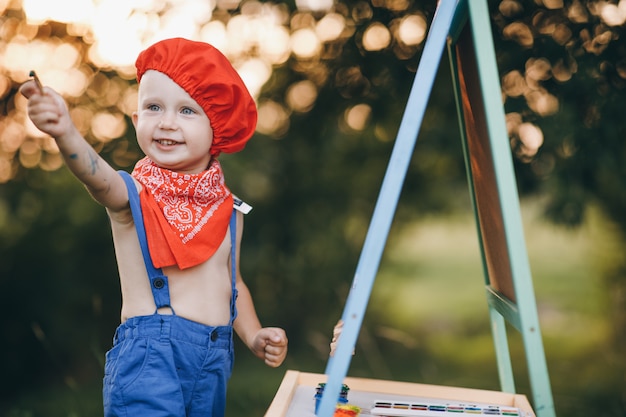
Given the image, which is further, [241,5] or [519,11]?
[241,5]

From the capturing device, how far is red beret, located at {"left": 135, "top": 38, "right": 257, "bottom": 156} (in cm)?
203

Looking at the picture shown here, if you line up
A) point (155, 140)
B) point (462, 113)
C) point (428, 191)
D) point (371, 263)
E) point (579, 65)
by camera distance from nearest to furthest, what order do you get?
point (371, 263)
point (155, 140)
point (462, 113)
point (579, 65)
point (428, 191)

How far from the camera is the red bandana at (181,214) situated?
6.36ft

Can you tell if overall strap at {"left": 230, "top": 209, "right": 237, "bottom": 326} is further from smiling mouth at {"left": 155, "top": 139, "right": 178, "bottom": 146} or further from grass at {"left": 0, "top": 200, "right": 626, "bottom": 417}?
grass at {"left": 0, "top": 200, "right": 626, "bottom": 417}

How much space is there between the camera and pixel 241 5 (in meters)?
3.57

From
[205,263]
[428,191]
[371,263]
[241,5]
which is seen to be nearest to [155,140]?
[205,263]

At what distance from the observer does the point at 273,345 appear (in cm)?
213

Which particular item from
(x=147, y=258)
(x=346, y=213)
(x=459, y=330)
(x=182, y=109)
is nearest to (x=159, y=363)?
(x=147, y=258)

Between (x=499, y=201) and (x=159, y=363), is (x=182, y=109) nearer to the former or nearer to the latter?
(x=159, y=363)

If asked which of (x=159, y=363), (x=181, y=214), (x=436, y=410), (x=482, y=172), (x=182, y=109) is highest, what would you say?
(x=482, y=172)

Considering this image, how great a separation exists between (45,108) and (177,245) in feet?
1.76

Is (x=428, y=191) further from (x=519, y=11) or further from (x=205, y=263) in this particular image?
(x=205, y=263)

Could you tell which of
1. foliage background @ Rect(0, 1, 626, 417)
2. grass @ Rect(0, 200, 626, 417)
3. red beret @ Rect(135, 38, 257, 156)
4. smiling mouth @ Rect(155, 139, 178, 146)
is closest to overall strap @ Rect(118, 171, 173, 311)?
smiling mouth @ Rect(155, 139, 178, 146)

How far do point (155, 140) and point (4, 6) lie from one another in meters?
2.42
